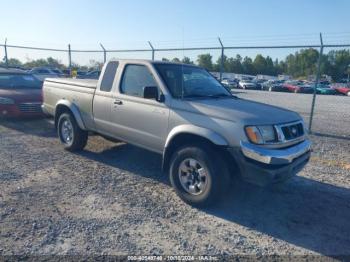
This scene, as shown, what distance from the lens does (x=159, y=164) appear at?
19.8ft

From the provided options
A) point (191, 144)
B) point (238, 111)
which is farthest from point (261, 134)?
point (191, 144)

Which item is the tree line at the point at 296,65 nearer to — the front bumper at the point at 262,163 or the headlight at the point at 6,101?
the headlight at the point at 6,101

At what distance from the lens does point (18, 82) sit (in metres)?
10.2

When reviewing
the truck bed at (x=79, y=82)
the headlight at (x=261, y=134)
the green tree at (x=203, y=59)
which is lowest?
the headlight at (x=261, y=134)

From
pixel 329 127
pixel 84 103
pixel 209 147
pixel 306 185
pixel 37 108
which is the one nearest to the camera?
pixel 209 147

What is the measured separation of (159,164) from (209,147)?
6.60ft

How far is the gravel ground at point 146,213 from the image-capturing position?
3.41 m

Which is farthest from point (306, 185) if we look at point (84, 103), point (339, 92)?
point (339, 92)

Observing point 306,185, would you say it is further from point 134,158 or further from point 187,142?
point 134,158

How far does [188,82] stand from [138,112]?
0.89 m

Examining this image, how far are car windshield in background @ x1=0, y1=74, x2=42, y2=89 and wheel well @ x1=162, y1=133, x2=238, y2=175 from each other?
23.4ft

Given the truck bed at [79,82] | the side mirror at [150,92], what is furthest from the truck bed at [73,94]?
the side mirror at [150,92]

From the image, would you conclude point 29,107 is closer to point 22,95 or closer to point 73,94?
point 22,95

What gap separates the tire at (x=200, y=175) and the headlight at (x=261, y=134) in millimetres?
493
